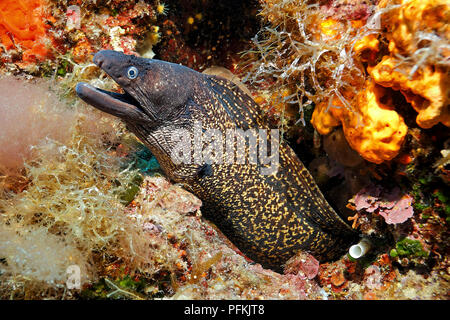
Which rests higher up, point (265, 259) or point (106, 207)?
point (106, 207)

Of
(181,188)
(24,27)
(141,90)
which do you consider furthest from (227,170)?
(24,27)

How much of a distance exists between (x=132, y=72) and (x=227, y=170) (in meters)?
1.41

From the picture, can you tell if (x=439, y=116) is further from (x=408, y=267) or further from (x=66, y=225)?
(x=66, y=225)

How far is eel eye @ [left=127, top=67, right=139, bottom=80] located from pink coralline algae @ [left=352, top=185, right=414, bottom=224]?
7.88ft

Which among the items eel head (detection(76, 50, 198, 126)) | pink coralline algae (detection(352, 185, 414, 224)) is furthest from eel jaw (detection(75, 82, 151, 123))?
pink coralline algae (detection(352, 185, 414, 224))

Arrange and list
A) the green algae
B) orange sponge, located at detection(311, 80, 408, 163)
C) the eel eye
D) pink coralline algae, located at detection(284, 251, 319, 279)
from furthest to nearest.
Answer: pink coralline algae, located at detection(284, 251, 319, 279) → the eel eye → the green algae → orange sponge, located at detection(311, 80, 408, 163)

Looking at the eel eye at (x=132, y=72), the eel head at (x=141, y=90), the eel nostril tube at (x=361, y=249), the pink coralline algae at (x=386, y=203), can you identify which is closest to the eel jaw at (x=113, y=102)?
the eel head at (x=141, y=90)

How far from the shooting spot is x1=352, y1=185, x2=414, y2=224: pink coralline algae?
2377 mm

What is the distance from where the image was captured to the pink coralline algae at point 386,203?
238 cm

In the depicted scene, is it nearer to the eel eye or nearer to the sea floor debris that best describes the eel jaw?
the eel eye

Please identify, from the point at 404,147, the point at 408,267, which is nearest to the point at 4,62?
the point at 404,147

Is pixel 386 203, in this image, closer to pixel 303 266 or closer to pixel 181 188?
pixel 303 266
